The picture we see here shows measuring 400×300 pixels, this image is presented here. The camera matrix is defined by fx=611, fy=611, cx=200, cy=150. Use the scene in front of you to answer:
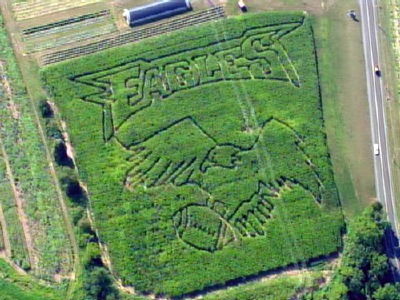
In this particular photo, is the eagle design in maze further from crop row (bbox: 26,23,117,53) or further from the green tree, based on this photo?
the green tree

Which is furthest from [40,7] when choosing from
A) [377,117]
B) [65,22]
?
[377,117]

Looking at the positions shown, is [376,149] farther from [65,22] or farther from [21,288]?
[21,288]

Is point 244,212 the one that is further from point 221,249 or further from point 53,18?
point 53,18

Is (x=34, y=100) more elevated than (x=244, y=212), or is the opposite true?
(x=34, y=100)

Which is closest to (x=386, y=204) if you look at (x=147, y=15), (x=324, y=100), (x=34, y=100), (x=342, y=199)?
(x=342, y=199)

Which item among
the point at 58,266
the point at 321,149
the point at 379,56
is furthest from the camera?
the point at 379,56
